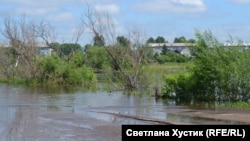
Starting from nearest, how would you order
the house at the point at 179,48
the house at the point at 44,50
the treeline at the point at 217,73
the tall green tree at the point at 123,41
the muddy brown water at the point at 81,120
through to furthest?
the muddy brown water at the point at 81,120 → the treeline at the point at 217,73 → the house at the point at 179,48 → the tall green tree at the point at 123,41 → the house at the point at 44,50

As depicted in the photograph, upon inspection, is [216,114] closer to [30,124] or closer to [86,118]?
[86,118]

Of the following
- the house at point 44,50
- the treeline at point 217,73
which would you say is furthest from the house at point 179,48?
the house at point 44,50

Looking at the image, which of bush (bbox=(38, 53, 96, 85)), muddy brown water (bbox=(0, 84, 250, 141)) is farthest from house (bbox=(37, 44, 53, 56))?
muddy brown water (bbox=(0, 84, 250, 141))

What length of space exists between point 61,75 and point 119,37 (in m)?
18.2

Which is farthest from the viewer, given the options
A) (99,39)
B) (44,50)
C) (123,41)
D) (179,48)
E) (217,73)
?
(44,50)

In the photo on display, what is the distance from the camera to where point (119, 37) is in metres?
45.2

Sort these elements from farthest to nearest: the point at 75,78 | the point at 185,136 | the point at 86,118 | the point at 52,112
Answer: the point at 75,78
the point at 52,112
the point at 86,118
the point at 185,136

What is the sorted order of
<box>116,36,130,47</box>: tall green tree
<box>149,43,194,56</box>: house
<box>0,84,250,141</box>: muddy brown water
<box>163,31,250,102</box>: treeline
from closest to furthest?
<box>0,84,250,141</box>: muddy brown water → <box>163,31,250,102</box>: treeline → <box>149,43,194,56</box>: house → <box>116,36,130,47</box>: tall green tree

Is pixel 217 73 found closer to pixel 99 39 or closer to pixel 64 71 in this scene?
pixel 99 39

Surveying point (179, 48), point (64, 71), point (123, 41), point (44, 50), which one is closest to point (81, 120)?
point (123, 41)

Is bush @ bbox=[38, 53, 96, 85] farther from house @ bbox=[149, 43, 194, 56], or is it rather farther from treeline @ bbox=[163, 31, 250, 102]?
treeline @ bbox=[163, 31, 250, 102]

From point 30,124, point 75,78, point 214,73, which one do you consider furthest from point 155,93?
point 75,78

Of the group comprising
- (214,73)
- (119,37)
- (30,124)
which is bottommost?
(30,124)

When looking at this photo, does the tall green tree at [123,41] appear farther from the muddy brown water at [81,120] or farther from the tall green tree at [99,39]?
the muddy brown water at [81,120]
